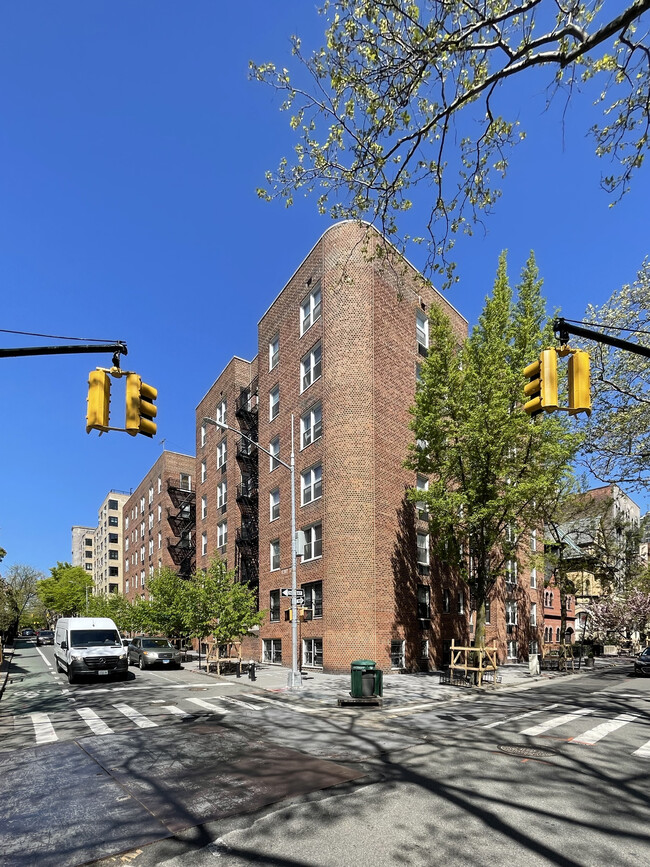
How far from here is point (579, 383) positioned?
6.70 metres

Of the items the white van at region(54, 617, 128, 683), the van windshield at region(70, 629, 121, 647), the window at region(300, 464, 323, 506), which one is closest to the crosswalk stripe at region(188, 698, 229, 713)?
the white van at region(54, 617, 128, 683)

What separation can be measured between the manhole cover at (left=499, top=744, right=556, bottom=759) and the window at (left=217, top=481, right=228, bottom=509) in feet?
97.6

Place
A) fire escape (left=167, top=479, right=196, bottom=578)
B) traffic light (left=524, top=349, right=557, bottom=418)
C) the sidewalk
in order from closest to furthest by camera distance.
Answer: traffic light (left=524, top=349, right=557, bottom=418) < the sidewalk < fire escape (left=167, top=479, right=196, bottom=578)

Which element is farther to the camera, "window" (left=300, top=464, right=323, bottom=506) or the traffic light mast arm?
"window" (left=300, top=464, right=323, bottom=506)

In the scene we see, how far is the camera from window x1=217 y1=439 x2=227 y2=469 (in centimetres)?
3934

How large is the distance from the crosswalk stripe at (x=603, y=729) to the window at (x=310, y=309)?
66.9ft

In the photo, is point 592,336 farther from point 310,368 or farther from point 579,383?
point 310,368

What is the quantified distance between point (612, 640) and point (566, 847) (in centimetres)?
5496

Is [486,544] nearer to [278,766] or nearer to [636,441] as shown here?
[636,441]

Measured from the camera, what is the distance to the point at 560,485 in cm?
2205

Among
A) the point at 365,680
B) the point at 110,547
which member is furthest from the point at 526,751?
the point at 110,547

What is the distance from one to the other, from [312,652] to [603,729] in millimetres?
15253

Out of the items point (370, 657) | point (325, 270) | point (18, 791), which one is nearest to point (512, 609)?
point (370, 657)

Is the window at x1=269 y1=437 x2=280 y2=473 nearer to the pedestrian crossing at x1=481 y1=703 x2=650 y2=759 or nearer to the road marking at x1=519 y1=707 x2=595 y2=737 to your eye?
the pedestrian crossing at x1=481 y1=703 x2=650 y2=759
